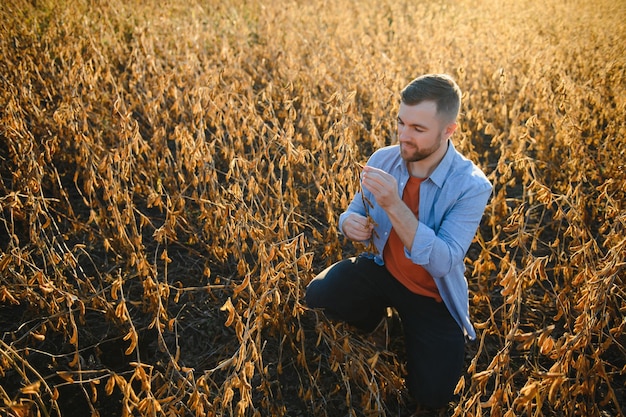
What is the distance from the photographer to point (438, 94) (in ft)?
5.92

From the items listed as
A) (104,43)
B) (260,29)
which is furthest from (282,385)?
(260,29)

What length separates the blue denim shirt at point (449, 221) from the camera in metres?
1.75

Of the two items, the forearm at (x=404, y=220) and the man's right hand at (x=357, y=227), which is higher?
the forearm at (x=404, y=220)

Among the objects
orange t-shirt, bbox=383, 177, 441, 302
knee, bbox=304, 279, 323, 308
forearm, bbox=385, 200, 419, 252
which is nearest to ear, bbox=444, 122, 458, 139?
orange t-shirt, bbox=383, 177, 441, 302

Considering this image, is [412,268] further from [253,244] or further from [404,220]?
[253,244]

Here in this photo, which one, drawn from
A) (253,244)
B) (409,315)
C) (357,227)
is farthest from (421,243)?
(253,244)

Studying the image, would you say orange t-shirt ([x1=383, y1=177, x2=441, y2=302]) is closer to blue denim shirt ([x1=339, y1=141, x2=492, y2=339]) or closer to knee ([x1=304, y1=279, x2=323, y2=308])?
blue denim shirt ([x1=339, y1=141, x2=492, y2=339])

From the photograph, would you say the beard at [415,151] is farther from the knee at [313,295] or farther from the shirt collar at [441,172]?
the knee at [313,295]

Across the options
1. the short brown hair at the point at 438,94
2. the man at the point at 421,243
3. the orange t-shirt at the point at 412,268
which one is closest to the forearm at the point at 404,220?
the man at the point at 421,243

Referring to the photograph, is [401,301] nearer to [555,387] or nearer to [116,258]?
[555,387]

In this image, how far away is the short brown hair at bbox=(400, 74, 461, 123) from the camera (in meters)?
1.80

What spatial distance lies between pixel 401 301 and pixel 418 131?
689 millimetres

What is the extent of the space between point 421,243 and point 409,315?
434 millimetres

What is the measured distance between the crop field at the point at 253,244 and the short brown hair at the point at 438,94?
447 mm
